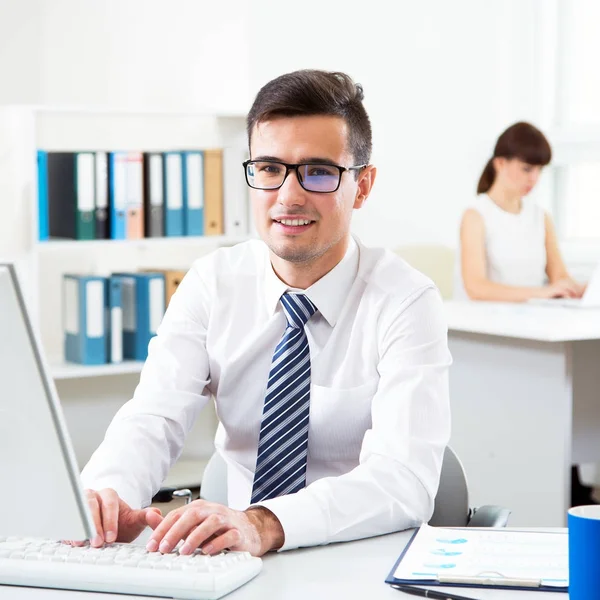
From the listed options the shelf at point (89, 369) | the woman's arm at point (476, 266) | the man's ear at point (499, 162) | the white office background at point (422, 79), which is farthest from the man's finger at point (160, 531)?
the man's ear at point (499, 162)

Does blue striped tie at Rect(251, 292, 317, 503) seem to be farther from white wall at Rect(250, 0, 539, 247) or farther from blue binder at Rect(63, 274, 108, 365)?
white wall at Rect(250, 0, 539, 247)

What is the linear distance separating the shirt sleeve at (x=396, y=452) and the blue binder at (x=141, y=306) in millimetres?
2133

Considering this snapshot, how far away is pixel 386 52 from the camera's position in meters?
4.88

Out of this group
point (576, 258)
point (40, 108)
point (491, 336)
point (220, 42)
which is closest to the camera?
point (491, 336)

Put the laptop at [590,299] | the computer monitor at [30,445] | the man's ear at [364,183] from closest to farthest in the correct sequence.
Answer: the computer monitor at [30,445] < the man's ear at [364,183] < the laptop at [590,299]

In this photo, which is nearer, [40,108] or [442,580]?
[442,580]

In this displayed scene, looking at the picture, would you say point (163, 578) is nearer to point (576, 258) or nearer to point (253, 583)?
point (253, 583)

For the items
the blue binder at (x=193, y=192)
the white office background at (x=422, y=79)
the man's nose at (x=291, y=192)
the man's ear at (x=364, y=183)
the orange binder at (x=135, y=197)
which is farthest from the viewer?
the white office background at (x=422, y=79)

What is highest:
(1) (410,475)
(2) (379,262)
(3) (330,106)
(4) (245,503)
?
(3) (330,106)

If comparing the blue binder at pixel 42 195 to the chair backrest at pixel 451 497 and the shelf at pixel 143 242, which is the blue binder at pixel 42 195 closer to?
the shelf at pixel 143 242

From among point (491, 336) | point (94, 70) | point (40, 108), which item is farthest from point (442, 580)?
point (94, 70)

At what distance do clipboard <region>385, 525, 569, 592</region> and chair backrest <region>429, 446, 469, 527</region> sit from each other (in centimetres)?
31

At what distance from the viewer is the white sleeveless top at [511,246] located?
4.23 meters

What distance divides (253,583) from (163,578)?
4.2 inches
